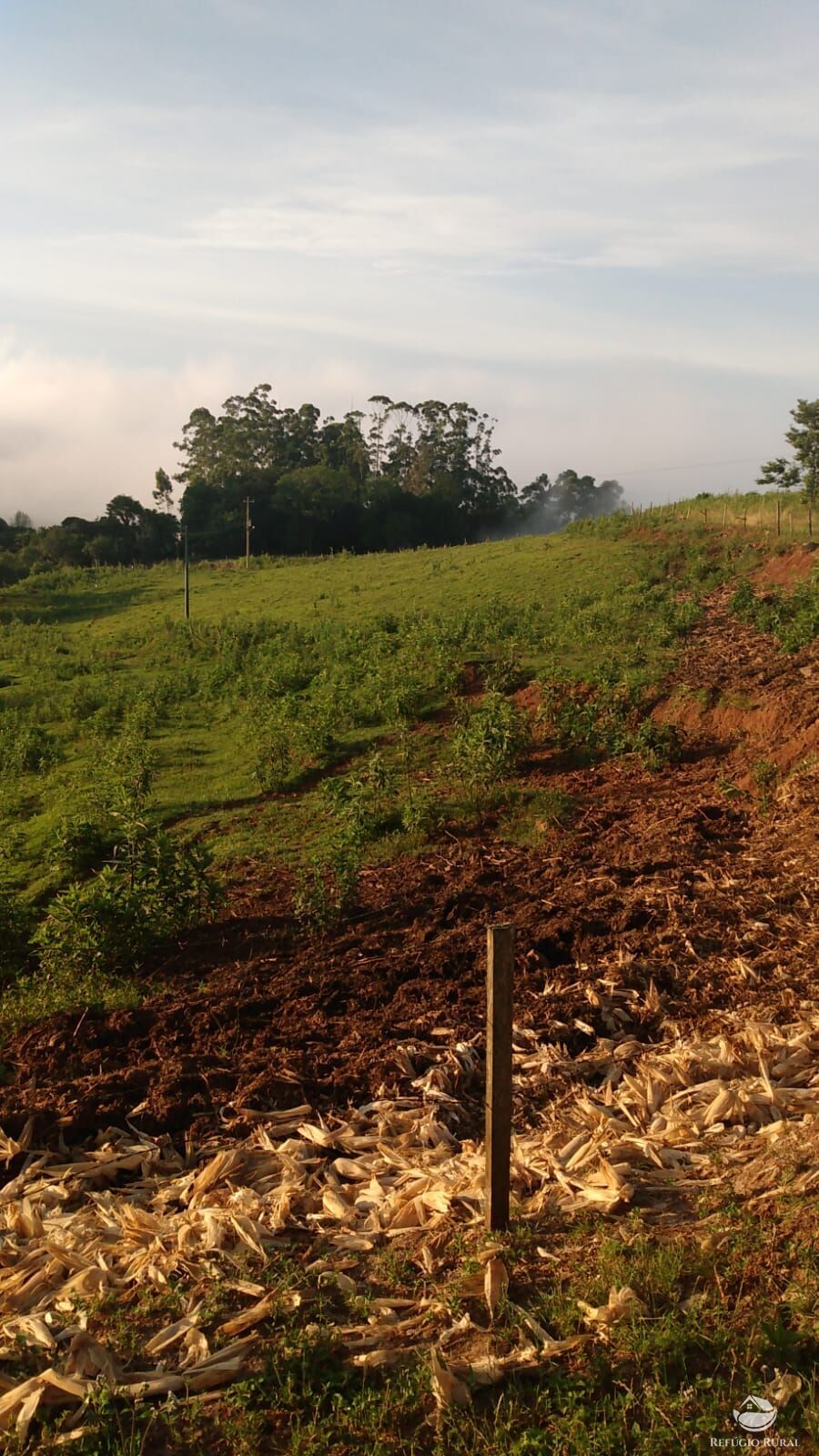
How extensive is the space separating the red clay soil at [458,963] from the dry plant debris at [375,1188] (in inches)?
11.3

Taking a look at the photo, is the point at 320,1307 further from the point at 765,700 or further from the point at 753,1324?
the point at 765,700

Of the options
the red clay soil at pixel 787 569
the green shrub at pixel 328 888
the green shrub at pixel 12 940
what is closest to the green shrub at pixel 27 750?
the green shrub at pixel 12 940

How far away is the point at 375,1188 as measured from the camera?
4.94m

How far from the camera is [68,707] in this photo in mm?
A: 20438

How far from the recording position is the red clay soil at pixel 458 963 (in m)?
6.21

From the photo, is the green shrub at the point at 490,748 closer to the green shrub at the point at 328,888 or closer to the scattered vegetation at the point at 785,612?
the green shrub at the point at 328,888

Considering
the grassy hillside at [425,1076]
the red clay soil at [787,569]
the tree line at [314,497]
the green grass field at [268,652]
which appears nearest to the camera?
the grassy hillside at [425,1076]

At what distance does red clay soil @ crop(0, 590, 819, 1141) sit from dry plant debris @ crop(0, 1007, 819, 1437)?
0.29 m

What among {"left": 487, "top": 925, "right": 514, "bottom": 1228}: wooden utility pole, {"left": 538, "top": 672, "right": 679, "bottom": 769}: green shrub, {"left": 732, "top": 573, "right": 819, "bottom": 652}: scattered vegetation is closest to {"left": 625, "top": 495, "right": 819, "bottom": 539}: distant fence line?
{"left": 732, "top": 573, "right": 819, "bottom": 652}: scattered vegetation

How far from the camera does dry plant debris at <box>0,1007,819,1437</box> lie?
12.5 ft

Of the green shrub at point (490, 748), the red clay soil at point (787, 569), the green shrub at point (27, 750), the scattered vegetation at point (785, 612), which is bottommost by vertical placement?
the green shrub at point (27, 750)

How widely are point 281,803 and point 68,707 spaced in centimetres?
877

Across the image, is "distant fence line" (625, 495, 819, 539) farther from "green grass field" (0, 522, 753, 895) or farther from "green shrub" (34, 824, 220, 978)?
"green shrub" (34, 824, 220, 978)

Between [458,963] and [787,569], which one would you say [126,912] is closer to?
[458,963]
